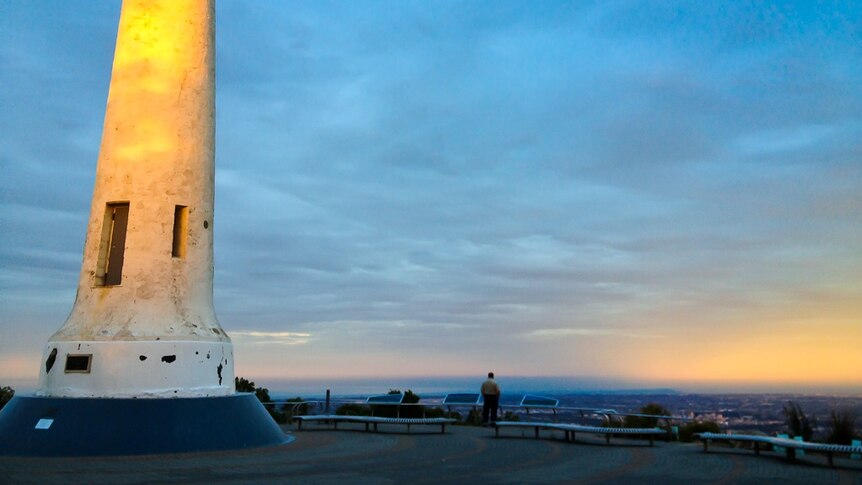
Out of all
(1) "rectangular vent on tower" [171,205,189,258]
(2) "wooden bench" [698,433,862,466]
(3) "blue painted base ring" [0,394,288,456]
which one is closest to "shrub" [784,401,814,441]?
(2) "wooden bench" [698,433,862,466]

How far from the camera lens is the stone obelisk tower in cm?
1238

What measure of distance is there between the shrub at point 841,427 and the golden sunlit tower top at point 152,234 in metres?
11.5

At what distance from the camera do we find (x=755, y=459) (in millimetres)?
12266

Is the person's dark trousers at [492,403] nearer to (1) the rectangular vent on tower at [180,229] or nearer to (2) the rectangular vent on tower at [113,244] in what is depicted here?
(1) the rectangular vent on tower at [180,229]

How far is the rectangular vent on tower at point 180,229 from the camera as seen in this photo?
13.6 metres

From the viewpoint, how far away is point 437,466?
1072 centimetres

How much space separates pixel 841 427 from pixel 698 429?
378 cm

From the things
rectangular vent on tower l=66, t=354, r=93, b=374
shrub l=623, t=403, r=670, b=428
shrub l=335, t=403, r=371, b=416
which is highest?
rectangular vent on tower l=66, t=354, r=93, b=374

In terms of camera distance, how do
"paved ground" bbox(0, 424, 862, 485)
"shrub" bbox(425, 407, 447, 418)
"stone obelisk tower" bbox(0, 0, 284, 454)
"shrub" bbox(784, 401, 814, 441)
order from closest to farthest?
"paved ground" bbox(0, 424, 862, 485)
"stone obelisk tower" bbox(0, 0, 284, 454)
"shrub" bbox(784, 401, 814, 441)
"shrub" bbox(425, 407, 447, 418)

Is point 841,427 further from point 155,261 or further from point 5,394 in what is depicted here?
point 5,394

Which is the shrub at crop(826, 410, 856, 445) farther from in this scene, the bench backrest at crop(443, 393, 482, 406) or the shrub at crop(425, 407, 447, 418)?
the shrub at crop(425, 407, 447, 418)

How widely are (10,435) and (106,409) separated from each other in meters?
1.57

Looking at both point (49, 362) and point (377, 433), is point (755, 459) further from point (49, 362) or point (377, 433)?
→ point (49, 362)

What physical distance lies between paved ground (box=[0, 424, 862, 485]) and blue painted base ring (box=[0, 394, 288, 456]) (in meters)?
0.42
